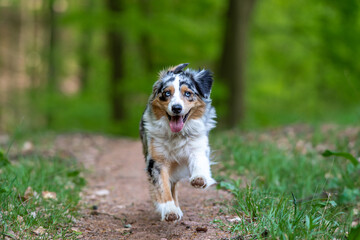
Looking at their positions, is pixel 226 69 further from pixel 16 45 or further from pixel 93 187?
pixel 16 45

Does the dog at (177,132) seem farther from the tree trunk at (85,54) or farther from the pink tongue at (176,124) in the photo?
the tree trunk at (85,54)

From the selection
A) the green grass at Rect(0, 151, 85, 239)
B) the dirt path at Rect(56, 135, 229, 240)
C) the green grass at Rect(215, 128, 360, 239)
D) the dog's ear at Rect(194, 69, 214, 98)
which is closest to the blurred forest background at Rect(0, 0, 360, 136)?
the green grass at Rect(215, 128, 360, 239)

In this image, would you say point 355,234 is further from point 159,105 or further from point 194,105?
point 159,105

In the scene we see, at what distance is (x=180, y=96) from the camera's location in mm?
4105

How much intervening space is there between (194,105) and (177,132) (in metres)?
0.34

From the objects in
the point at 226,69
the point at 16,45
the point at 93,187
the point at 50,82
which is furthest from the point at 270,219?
the point at 16,45

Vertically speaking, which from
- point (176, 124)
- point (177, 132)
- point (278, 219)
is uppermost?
point (176, 124)

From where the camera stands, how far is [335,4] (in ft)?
38.2

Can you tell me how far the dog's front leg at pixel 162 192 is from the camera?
3.84 meters

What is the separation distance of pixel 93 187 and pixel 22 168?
1071 millimetres

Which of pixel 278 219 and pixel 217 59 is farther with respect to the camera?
pixel 217 59

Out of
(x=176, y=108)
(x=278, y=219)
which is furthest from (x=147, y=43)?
(x=278, y=219)

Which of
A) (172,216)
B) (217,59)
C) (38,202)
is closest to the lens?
(172,216)

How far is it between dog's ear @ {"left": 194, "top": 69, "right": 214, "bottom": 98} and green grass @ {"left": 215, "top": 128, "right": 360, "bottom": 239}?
3.64 ft
